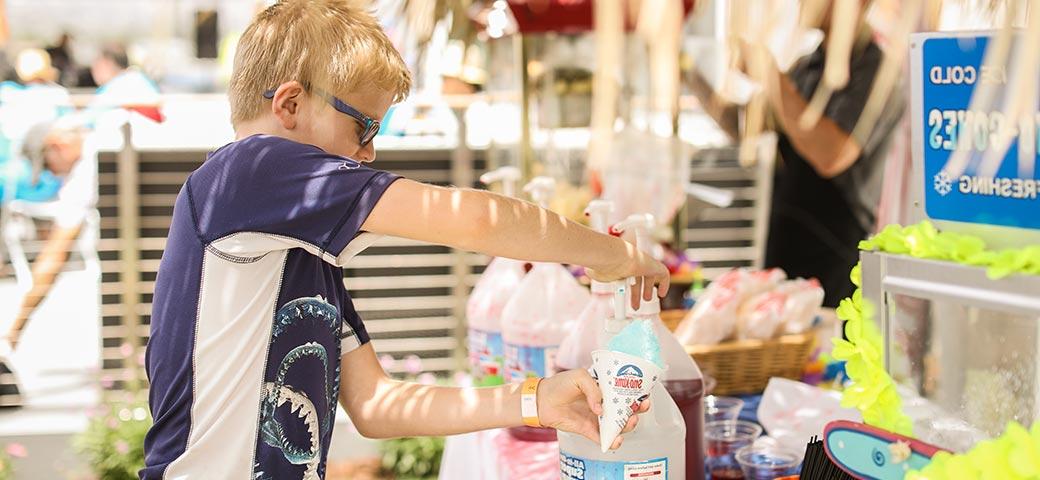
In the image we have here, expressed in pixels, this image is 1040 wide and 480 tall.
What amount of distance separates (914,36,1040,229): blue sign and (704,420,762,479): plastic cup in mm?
481

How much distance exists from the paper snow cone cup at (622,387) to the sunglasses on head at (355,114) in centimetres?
39

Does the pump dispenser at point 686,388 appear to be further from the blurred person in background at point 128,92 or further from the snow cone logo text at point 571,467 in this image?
the blurred person in background at point 128,92

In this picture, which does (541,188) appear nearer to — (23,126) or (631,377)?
(631,377)

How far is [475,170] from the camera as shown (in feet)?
16.4

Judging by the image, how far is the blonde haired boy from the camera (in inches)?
43.4

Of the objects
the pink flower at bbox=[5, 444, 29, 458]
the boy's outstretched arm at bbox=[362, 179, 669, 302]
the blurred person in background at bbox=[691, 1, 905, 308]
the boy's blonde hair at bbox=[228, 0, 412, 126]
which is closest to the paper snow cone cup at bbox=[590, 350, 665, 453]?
the boy's outstretched arm at bbox=[362, 179, 669, 302]

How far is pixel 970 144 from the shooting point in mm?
1009

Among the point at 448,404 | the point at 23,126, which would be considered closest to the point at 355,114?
the point at 448,404

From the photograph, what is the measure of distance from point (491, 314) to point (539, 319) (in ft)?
0.68

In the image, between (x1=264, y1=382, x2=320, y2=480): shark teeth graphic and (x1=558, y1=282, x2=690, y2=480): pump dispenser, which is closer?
(x1=558, y1=282, x2=690, y2=480): pump dispenser

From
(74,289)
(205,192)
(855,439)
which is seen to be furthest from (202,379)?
(74,289)

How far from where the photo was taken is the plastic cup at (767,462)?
134 cm

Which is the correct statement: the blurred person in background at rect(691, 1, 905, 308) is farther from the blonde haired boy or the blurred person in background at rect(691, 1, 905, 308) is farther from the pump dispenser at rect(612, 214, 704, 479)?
the blonde haired boy

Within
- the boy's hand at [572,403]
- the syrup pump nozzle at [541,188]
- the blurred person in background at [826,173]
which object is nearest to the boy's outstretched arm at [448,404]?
the boy's hand at [572,403]
